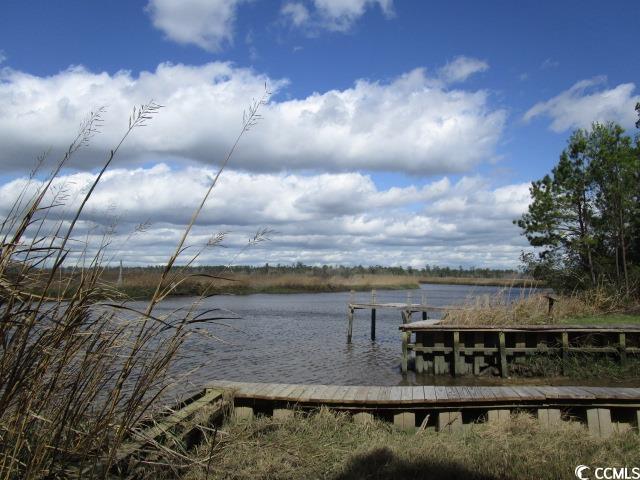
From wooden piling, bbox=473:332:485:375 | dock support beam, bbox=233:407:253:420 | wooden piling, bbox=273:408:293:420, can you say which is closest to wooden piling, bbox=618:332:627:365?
wooden piling, bbox=473:332:485:375

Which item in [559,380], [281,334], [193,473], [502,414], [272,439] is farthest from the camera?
[281,334]

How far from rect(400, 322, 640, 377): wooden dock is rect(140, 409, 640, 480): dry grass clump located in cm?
802

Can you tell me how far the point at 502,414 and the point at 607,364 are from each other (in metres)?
8.46

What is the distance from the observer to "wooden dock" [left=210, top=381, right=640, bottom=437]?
248 inches

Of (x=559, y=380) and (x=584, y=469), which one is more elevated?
(x=584, y=469)

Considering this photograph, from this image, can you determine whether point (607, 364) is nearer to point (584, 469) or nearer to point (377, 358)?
point (377, 358)

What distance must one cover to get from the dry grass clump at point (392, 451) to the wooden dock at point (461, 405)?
0.90ft

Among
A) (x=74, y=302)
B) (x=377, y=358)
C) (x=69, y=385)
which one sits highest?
(x=74, y=302)

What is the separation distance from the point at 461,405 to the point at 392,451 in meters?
1.72

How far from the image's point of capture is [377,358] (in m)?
18.3

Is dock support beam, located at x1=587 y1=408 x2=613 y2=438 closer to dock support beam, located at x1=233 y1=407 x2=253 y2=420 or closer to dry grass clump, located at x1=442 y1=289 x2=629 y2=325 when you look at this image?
dock support beam, located at x1=233 y1=407 x2=253 y2=420

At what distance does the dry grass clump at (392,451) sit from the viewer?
445 centimetres

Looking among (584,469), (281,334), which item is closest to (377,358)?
(281,334)

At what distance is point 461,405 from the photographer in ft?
21.0
